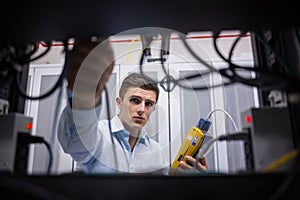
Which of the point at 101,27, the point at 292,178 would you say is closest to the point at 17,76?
the point at 101,27

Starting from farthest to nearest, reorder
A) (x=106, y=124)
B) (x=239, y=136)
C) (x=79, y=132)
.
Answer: (x=106, y=124) < (x=79, y=132) < (x=239, y=136)

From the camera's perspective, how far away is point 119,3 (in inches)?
16.7

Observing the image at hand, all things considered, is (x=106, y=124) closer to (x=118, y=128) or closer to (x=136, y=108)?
(x=118, y=128)

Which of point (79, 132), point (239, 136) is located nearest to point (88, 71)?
point (79, 132)

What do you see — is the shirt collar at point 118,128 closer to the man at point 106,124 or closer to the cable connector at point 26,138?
the man at point 106,124

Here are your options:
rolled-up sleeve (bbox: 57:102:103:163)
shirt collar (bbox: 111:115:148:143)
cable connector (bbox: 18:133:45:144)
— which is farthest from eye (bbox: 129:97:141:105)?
cable connector (bbox: 18:133:45:144)

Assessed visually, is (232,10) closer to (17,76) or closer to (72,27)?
(72,27)

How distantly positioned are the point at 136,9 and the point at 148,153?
0.92m

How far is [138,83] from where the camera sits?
1229 mm

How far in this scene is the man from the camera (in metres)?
0.86

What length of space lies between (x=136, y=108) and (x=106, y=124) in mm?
176

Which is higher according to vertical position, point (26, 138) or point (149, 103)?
point (149, 103)

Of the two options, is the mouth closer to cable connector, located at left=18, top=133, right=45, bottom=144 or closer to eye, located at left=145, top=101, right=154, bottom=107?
eye, located at left=145, top=101, right=154, bottom=107

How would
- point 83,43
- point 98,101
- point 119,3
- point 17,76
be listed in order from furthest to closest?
point 98,101 → point 83,43 → point 17,76 → point 119,3
